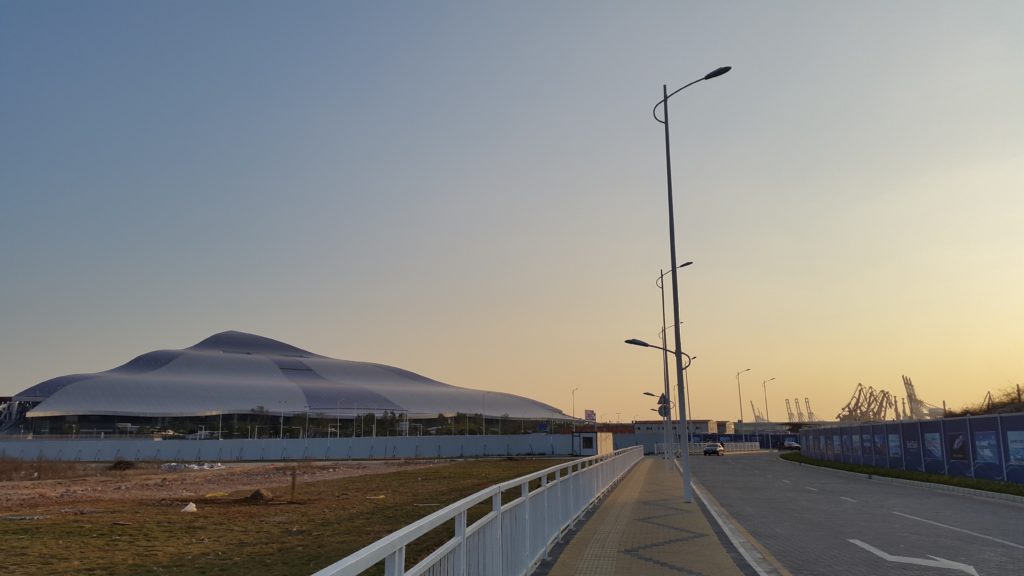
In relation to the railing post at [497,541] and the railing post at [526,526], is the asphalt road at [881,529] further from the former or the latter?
the railing post at [497,541]

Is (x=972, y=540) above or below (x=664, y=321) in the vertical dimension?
below

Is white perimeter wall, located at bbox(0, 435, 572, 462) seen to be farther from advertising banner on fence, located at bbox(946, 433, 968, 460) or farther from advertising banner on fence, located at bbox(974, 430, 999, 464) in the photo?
advertising banner on fence, located at bbox(974, 430, 999, 464)

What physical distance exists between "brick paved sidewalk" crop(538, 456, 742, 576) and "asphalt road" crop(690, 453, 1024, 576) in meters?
1.09

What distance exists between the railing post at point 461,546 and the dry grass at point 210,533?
847 cm

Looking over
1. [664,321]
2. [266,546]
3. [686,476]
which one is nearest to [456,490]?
[686,476]

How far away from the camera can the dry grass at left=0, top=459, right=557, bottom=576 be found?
14.8m

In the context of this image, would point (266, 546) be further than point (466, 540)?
Yes

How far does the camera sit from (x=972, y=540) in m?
14.1

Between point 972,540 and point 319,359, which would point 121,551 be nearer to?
point 972,540

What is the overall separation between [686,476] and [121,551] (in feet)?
49.1

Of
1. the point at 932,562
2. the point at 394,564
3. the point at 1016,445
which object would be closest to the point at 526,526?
the point at 394,564

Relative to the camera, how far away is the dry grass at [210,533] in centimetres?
1475

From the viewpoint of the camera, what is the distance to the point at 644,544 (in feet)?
43.8

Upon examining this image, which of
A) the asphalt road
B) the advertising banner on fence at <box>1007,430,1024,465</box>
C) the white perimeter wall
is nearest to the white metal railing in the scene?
the asphalt road
